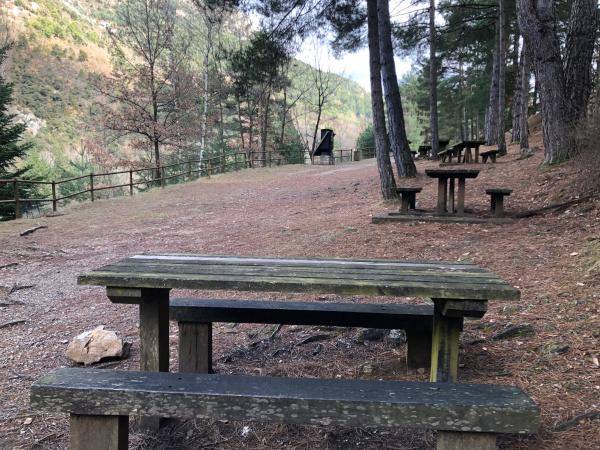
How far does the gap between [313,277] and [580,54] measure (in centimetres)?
700

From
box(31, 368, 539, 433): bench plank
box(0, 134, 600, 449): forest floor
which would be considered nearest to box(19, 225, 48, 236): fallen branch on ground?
box(0, 134, 600, 449): forest floor

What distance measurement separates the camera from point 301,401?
1.60 meters

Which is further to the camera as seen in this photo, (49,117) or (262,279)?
(49,117)

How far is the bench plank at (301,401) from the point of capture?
1.54 metres

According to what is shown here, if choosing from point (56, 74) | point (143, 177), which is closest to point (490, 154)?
point (143, 177)

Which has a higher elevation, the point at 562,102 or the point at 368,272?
the point at 562,102

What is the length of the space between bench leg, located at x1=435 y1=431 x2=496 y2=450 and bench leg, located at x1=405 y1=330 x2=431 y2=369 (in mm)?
1284

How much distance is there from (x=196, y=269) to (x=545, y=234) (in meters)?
4.35

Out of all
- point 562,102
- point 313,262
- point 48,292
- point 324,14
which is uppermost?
point 324,14

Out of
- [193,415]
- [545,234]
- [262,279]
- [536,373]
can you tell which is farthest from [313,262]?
[545,234]

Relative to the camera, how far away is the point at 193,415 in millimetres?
1636

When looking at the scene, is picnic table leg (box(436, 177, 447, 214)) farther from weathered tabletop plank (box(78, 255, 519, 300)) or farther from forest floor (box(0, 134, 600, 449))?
weathered tabletop plank (box(78, 255, 519, 300))

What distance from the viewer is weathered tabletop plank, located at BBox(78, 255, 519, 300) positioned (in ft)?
6.36

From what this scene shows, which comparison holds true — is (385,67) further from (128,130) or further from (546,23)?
(128,130)
